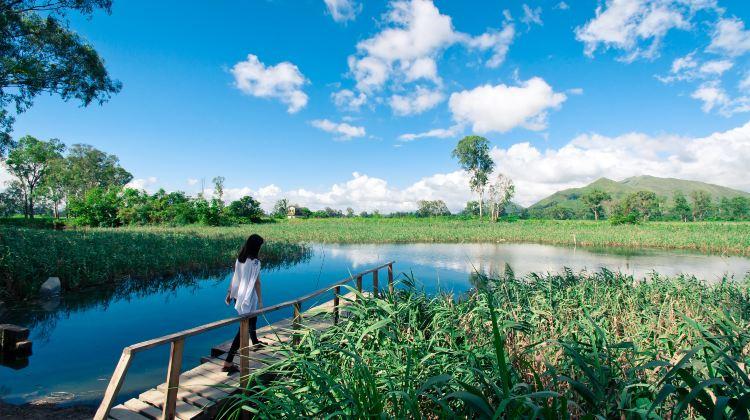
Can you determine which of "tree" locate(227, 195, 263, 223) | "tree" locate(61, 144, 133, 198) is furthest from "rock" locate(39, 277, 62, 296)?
"tree" locate(61, 144, 133, 198)

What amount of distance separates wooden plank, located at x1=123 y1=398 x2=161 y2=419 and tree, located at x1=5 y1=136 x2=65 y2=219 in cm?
5163

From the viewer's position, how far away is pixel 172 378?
10.4 ft

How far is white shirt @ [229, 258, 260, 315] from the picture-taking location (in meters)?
4.69

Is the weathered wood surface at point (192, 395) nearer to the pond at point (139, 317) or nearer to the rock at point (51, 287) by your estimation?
the pond at point (139, 317)

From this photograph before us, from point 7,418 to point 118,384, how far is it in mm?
3148

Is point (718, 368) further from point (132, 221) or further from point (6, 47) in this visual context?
point (132, 221)

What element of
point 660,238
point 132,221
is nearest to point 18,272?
point 132,221

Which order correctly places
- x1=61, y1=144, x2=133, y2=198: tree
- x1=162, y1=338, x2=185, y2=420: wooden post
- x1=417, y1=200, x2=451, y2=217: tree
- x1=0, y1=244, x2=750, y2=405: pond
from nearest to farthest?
x1=162, y1=338, x2=185, y2=420: wooden post < x1=0, y1=244, x2=750, y2=405: pond < x1=61, y1=144, x2=133, y2=198: tree < x1=417, y1=200, x2=451, y2=217: tree

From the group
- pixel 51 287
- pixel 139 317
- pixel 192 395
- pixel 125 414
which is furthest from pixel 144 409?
pixel 51 287

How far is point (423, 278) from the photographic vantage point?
1372 cm

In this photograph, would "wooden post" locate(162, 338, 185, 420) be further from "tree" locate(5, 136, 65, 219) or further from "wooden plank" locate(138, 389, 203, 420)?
"tree" locate(5, 136, 65, 219)

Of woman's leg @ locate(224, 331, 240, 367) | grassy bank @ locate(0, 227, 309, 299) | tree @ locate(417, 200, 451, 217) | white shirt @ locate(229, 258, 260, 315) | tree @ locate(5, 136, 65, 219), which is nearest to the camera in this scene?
woman's leg @ locate(224, 331, 240, 367)

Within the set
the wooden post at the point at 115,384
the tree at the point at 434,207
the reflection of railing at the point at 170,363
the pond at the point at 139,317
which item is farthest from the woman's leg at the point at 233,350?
the tree at the point at 434,207

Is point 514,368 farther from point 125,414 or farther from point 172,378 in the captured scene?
point 125,414
